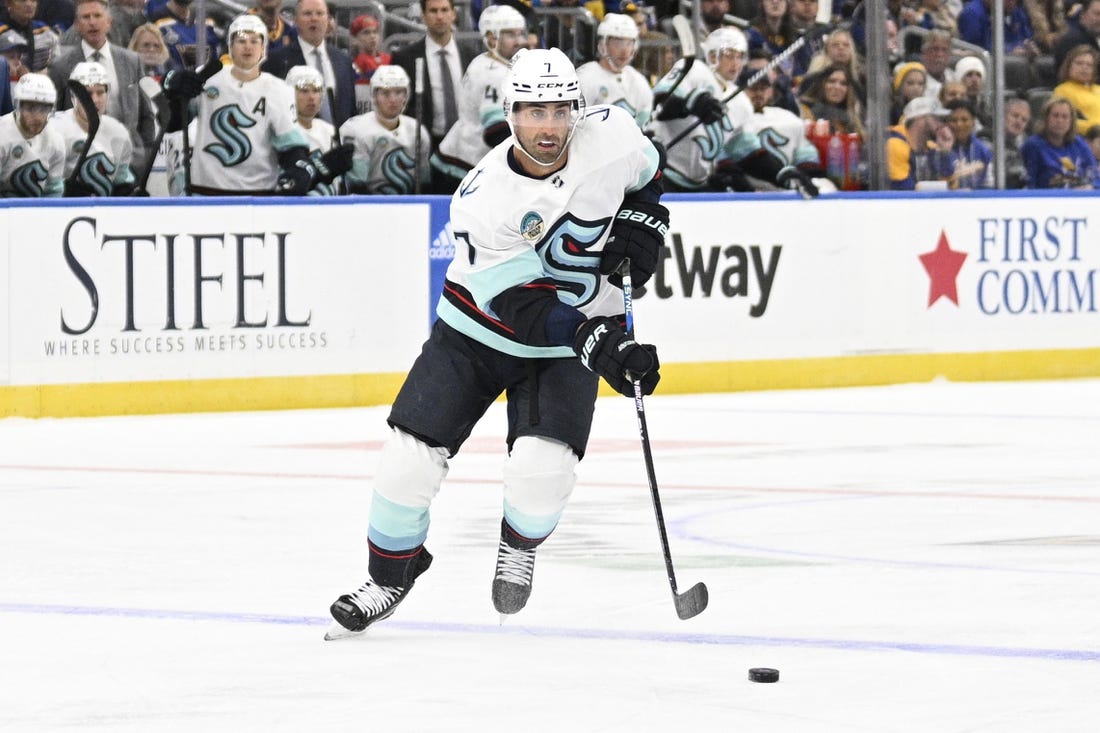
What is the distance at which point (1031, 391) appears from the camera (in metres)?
12.3

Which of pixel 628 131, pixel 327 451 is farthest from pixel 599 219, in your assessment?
pixel 327 451

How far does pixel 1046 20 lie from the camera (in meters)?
13.7

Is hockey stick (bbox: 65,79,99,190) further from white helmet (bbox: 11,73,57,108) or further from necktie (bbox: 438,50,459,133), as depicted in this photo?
necktie (bbox: 438,50,459,133)

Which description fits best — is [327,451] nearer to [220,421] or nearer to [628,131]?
[220,421]

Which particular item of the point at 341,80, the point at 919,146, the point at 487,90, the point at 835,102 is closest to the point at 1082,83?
the point at 919,146

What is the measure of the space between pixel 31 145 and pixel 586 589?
18.9 ft

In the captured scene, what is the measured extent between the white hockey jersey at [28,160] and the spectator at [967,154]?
5.30 meters

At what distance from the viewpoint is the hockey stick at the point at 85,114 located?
1060 cm

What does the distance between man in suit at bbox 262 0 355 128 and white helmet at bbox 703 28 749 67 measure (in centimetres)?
211

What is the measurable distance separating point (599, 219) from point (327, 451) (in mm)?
4462

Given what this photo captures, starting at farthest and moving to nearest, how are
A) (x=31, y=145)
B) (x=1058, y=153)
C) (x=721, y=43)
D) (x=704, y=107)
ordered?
1. (x=1058, y=153)
2. (x=721, y=43)
3. (x=704, y=107)
4. (x=31, y=145)

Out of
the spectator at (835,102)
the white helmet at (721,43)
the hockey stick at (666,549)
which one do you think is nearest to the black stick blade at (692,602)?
the hockey stick at (666,549)

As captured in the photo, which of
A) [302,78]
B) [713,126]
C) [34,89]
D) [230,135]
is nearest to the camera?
[34,89]

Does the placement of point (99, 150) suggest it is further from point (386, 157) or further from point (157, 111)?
point (386, 157)
